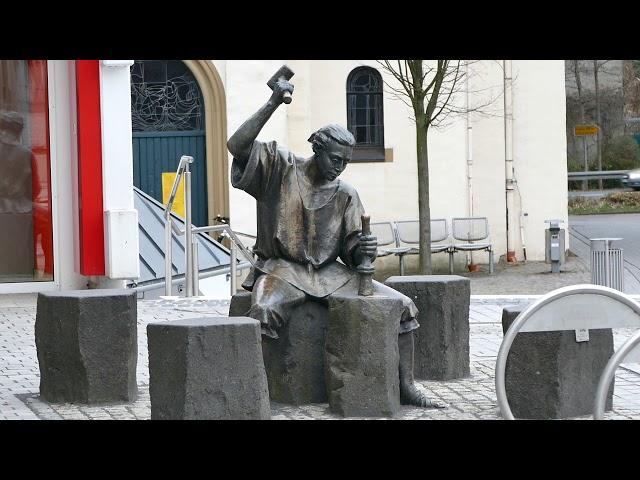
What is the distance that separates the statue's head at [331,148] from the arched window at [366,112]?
16.0m

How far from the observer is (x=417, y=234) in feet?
82.9

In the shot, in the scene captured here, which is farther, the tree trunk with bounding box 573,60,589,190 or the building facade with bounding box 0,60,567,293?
the tree trunk with bounding box 573,60,589,190

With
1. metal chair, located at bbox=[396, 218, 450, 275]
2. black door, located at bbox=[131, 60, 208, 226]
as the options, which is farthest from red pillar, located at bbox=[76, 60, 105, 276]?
metal chair, located at bbox=[396, 218, 450, 275]

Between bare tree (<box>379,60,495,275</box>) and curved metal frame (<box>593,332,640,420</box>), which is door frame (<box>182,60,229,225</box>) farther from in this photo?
curved metal frame (<box>593,332,640,420</box>)

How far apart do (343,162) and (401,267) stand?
1500cm

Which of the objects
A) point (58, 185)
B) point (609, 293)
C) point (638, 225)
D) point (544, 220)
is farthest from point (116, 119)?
point (638, 225)

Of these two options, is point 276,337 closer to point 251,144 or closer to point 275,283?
point 275,283

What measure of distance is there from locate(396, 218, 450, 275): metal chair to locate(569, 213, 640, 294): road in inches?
99.1

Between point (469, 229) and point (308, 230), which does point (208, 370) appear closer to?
point (308, 230)

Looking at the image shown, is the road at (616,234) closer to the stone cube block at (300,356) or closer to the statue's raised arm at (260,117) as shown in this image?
the stone cube block at (300,356)

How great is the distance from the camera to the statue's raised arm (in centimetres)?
913

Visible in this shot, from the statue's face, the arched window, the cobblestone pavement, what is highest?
the arched window

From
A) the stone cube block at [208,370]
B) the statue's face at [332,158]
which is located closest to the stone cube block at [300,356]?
the statue's face at [332,158]

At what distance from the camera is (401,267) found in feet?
80.5
